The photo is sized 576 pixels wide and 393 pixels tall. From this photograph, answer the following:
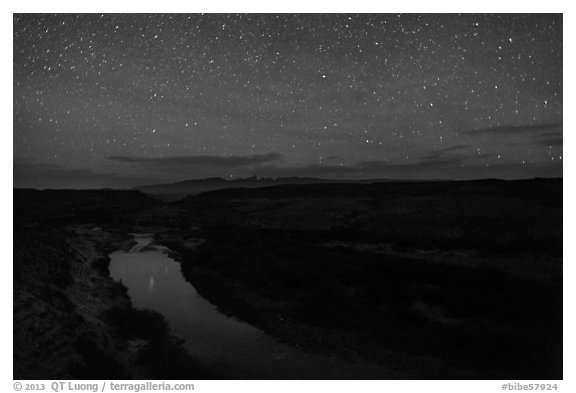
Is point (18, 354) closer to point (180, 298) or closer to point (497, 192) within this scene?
point (180, 298)

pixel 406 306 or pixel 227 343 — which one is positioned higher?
pixel 406 306

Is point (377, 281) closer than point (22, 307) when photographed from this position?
No

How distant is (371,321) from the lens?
509 inches

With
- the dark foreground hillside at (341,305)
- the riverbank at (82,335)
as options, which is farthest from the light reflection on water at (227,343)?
the riverbank at (82,335)

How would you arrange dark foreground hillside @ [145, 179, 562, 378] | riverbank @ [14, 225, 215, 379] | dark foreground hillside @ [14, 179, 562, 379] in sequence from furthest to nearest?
dark foreground hillside @ [145, 179, 562, 378] < dark foreground hillside @ [14, 179, 562, 379] < riverbank @ [14, 225, 215, 379]

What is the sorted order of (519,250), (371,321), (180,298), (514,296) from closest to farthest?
1. (371,321)
2. (514,296)
3. (180,298)
4. (519,250)

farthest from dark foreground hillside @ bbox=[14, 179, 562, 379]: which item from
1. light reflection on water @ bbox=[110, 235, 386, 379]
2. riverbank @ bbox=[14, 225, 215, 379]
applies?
light reflection on water @ bbox=[110, 235, 386, 379]

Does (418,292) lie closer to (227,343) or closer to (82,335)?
(227,343)

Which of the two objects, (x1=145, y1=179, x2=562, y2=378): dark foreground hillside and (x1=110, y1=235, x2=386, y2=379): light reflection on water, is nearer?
→ (x1=110, y1=235, x2=386, y2=379): light reflection on water

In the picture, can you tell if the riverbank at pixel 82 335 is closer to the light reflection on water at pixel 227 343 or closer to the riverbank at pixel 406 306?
the light reflection on water at pixel 227 343

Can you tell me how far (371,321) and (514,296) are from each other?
5759 millimetres

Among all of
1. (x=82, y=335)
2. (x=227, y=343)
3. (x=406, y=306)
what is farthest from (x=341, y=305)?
(x=82, y=335)

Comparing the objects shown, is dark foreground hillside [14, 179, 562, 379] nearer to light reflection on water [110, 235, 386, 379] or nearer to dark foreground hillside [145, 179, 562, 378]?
dark foreground hillside [145, 179, 562, 378]
